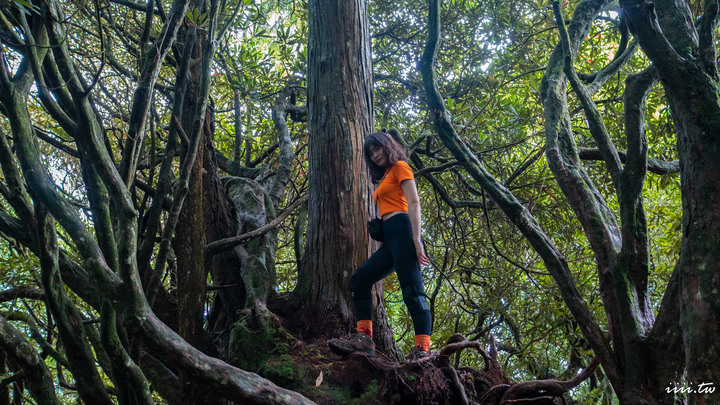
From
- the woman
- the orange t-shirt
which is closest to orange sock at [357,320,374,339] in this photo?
the woman

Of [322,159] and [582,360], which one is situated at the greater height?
[322,159]

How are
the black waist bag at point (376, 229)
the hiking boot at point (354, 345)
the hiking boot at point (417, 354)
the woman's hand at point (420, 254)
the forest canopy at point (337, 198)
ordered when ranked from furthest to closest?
the black waist bag at point (376, 229) → the woman's hand at point (420, 254) → the hiking boot at point (417, 354) → the hiking boot at point (354, 345) → the forest canopy at point (337, 198)

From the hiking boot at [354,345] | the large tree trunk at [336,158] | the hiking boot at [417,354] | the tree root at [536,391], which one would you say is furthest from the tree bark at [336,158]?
the tree root at [536,391]

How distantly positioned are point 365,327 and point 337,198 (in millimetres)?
961

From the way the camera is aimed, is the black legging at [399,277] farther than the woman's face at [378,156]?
No

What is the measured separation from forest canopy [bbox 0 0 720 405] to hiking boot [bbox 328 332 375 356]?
10 cm

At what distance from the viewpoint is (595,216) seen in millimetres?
2734

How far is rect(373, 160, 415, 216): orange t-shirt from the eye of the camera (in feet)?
12.1

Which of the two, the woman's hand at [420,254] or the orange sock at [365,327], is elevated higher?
the woman's hand at [420,254]

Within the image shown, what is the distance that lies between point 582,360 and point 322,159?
11.2 ft

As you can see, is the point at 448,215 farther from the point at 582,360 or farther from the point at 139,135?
the point at 139,135

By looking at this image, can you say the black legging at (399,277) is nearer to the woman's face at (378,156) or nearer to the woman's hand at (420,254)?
the woman's hand at (420,254)

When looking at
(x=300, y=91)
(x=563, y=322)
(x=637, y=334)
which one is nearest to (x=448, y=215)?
(x=563, y=322)

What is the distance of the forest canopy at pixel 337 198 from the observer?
7.25 ft
